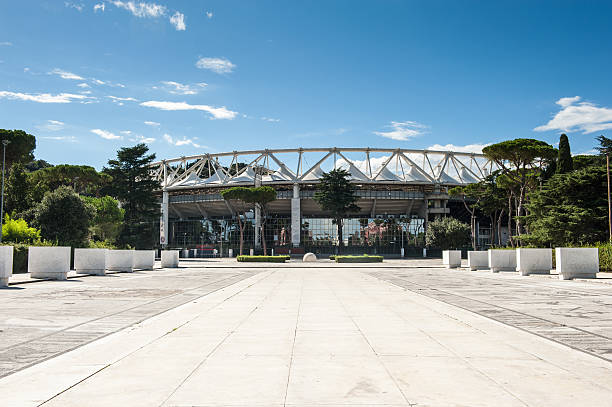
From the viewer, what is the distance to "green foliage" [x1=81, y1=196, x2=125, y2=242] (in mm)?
56237

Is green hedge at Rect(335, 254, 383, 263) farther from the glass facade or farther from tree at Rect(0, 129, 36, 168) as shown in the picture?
tree at Rect(0, 129, 36, 168)

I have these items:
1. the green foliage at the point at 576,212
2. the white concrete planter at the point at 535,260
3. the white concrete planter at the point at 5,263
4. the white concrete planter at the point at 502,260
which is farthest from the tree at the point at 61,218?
the green foliage at the point at 576,212

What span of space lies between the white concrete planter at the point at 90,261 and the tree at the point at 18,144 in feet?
117

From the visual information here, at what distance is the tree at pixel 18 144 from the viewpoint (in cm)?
5141

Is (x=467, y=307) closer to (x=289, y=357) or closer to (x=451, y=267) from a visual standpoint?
(x=289, y=357)

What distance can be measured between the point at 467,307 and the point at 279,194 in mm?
65364

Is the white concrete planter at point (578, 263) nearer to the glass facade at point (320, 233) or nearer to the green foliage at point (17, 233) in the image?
the green foliage at point (17, 233)

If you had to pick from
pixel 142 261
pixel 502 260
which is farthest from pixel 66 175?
pixel 502 260

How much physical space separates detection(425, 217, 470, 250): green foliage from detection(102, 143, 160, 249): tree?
37.5 m

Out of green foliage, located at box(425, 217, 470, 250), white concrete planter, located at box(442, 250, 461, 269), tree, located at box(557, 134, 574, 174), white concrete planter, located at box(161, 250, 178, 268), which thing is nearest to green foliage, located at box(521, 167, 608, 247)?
tree, located at box(557, 134, 574, 174)

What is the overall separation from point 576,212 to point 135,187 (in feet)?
167

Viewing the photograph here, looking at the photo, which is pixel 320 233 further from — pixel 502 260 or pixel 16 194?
pixel 502 260

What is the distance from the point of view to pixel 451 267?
3547 centimetres

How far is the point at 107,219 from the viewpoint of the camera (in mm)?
57125
